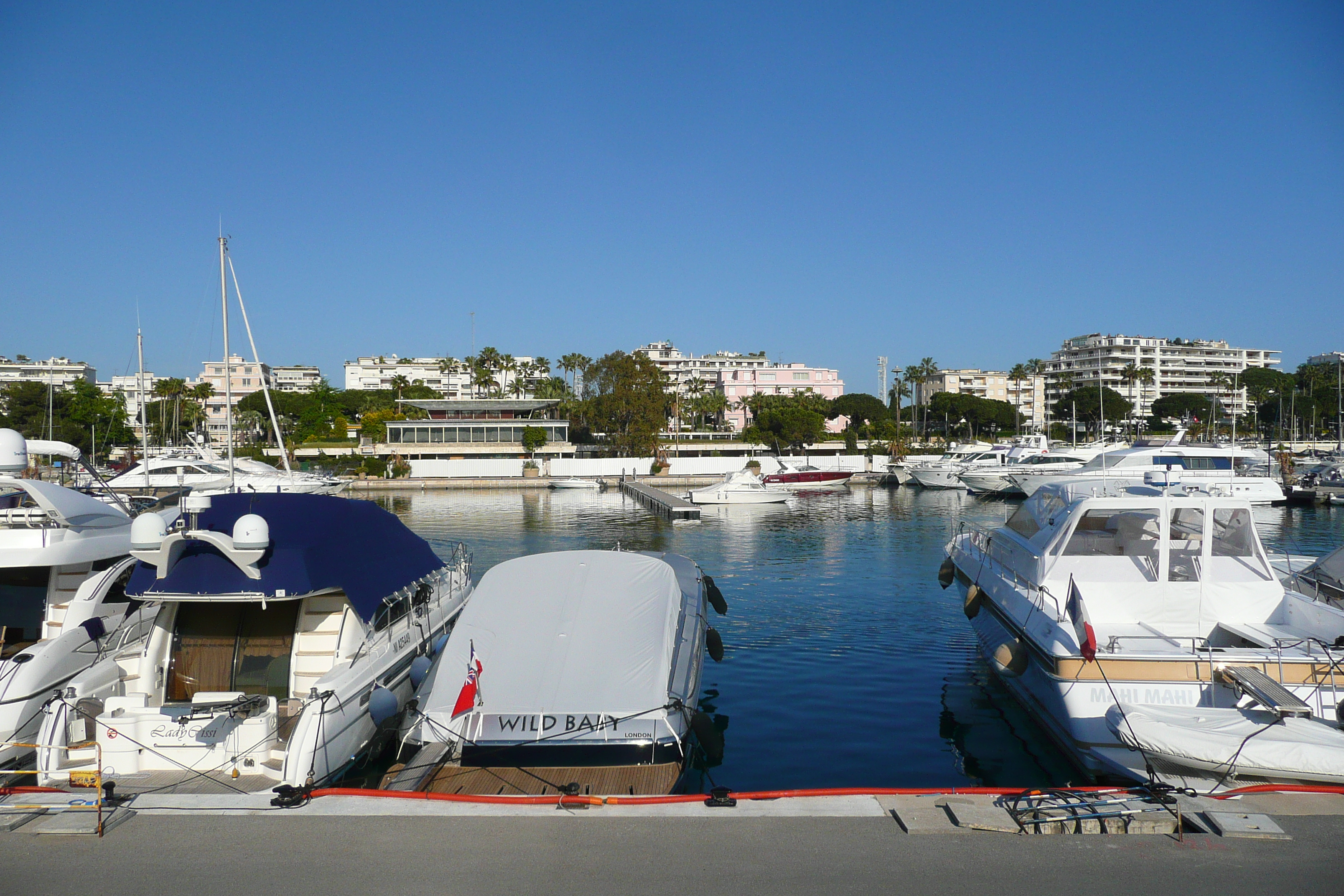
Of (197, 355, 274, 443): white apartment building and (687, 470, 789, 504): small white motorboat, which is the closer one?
(687, 470, 789, 504): small white motorboat

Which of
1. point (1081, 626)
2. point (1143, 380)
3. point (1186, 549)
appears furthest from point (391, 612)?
point (1143, 380)

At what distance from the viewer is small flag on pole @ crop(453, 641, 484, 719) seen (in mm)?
9375

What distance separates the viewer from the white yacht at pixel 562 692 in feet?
30.9

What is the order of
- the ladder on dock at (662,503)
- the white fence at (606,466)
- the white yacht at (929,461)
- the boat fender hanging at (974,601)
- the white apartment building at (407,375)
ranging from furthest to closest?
the white apartment building at (407,375), the white fence at (606,466), the white yacht at (929,461), the ladder on dock at (662,503), the boat fender hanging at (974,601)

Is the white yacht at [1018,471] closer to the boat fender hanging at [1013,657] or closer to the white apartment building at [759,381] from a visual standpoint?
the boat fender hanging at [1013,657]

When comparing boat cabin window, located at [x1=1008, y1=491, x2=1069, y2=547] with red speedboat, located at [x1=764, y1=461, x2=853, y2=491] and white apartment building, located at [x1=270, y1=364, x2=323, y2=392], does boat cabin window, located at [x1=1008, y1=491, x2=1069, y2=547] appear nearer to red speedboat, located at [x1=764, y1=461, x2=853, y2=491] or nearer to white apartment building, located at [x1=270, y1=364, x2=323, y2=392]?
red speedboat, located at [x1=764, y1=461, x2=853, y2=491]

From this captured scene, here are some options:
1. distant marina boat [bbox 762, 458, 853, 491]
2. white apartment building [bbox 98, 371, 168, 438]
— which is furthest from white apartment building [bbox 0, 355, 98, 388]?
distant marina boat [bbox 762, 458, 853, 491]

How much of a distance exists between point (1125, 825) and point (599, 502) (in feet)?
185

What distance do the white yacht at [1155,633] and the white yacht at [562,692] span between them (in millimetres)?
4269

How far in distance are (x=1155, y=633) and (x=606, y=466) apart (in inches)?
2858

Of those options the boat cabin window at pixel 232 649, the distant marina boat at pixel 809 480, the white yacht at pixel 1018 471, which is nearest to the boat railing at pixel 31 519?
the boat cabin window at pixel 232 649

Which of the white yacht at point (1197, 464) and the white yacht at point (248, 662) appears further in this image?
the white yacht at point (1197, 464)

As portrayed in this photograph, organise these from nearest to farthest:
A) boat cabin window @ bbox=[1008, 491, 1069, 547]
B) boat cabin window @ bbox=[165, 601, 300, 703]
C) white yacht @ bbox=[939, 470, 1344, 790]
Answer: white yacht @ bbox=[939, 470, 1344, 790]
boat cabin window @ bbox=[165, 601, 300, 703]
boat cabin window @ bbox=[1008, 491, 1069, 547]

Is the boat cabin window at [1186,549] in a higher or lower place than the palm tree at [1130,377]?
lower
